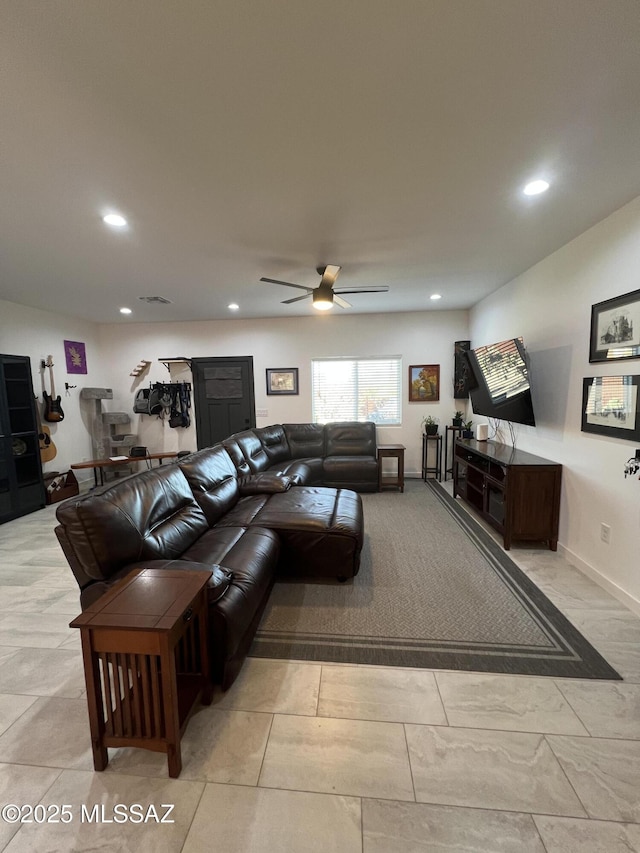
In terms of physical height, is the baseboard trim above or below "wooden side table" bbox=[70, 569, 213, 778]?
below

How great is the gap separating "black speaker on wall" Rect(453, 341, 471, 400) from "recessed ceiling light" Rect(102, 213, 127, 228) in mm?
4799

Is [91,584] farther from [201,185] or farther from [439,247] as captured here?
[439,247]

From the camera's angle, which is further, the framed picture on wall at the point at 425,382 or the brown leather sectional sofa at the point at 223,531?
the framed picture on wall at the point at 425,382

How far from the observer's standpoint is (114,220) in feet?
7.86

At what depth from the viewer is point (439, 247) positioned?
9.71 ft

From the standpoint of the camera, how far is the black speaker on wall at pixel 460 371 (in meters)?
5.40

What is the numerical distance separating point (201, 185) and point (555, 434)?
→ 11.4 feet

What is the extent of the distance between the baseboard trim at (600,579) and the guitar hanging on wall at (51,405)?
21.7 feet

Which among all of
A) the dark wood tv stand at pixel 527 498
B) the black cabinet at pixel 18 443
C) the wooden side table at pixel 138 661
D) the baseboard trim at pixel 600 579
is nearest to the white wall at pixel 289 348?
the black cabinet at pixel 18 443

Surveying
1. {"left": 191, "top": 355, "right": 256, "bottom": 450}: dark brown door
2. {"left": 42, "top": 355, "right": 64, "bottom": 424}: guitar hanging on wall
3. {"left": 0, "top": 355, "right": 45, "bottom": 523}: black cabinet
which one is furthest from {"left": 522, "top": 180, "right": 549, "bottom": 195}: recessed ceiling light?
{"left": 42, "top": 355, "right": 64, "bottom": 424}: guitar hanging on wall

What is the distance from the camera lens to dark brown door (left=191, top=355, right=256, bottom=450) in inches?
231

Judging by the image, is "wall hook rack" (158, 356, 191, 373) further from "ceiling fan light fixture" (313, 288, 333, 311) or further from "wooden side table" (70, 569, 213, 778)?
"wooden side table" (70, 569, 213, 778)

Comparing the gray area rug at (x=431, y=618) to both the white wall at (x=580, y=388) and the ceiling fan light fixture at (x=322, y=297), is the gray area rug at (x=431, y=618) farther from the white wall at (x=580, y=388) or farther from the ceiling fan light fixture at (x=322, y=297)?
the ceiling fan light fixture at (x=322, y=297)

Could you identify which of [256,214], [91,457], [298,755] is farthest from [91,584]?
[91,457]
